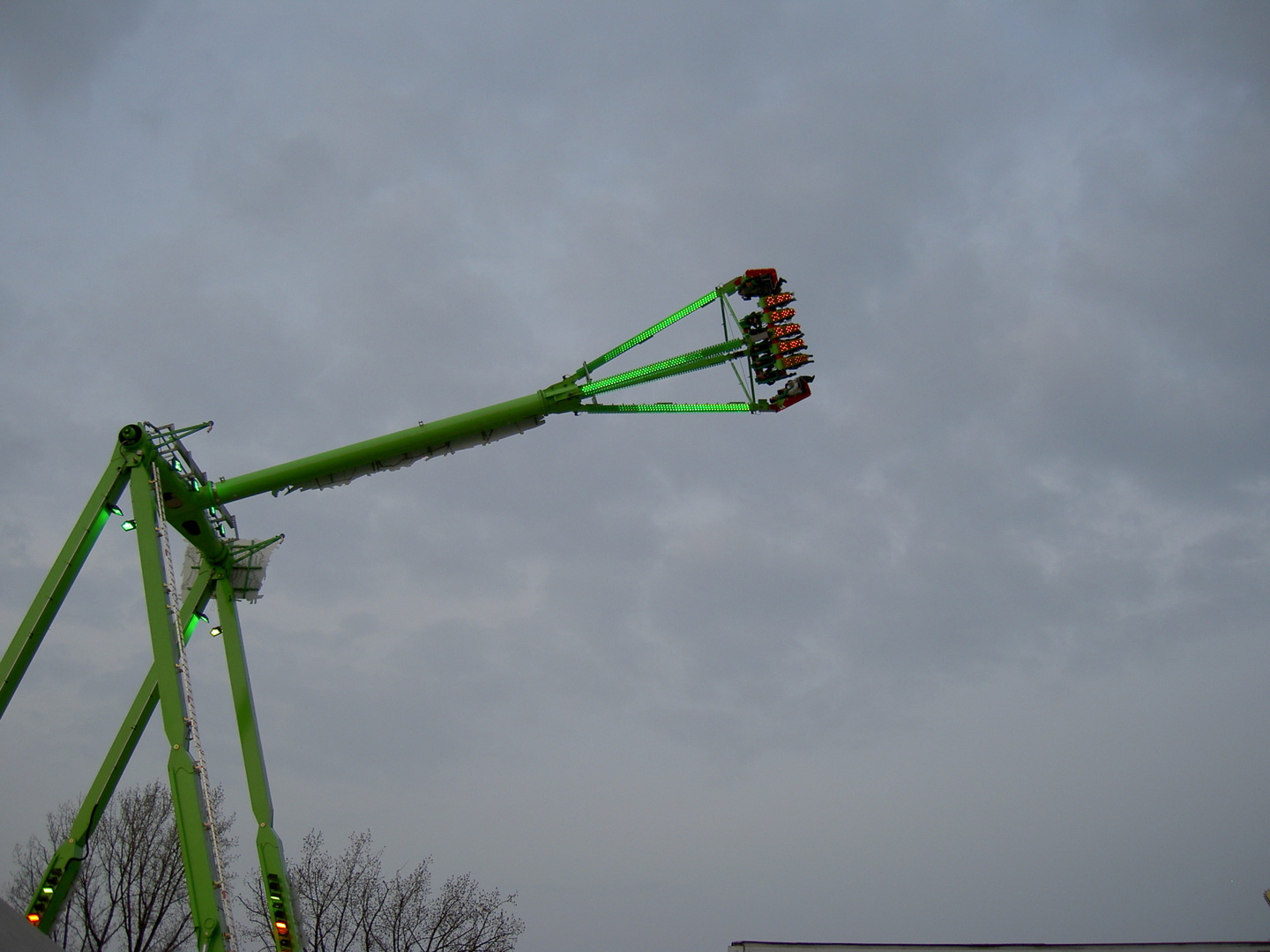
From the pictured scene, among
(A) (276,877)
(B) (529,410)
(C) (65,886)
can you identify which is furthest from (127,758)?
(B) (529,410)

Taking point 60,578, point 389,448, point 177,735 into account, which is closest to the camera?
point 177,735

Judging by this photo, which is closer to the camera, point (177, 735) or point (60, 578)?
point (177, 735)

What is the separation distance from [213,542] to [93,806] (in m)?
5.29

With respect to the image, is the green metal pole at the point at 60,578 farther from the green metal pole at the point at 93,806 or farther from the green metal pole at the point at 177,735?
the green metal pole at the point at 93,806

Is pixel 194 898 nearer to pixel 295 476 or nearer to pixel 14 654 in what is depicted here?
pixel 14 654

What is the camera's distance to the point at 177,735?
1559 cm

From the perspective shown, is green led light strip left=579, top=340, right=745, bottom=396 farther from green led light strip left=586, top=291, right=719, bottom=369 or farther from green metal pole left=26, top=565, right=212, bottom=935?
green metal pole left=26, top=565, right=212, bottom=935

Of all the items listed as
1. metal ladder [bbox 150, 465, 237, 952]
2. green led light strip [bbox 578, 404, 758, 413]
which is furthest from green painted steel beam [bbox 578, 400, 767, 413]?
metal ladder [bbox 150, 465, 237, 952]

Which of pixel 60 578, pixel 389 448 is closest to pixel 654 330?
pixel 389 448

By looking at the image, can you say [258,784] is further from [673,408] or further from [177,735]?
[673,408]

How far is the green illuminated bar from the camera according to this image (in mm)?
19391

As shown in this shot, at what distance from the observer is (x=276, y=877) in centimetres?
1736

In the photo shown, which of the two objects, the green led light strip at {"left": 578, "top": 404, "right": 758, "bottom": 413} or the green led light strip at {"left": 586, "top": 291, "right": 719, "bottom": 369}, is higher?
the green led light strip at {"left": 586, "top": 291, "right": 719, "bottom": 369}

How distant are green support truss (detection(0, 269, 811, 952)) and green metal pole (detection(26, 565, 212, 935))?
22 mm
